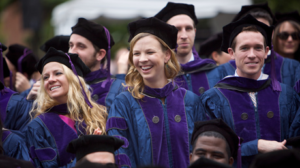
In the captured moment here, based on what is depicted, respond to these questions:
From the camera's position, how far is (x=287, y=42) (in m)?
5.60

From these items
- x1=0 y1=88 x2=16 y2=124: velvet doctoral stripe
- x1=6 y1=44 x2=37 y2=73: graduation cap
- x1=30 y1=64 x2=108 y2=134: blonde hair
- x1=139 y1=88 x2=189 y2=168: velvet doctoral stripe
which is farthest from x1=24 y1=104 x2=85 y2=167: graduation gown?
x1=6 y1=44 x2=37 y2=73: graduation cap

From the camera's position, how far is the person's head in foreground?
3420 mm

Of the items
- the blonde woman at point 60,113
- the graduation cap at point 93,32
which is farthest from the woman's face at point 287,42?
the blonde woman at point 60,113

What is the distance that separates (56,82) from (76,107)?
14.4 inches

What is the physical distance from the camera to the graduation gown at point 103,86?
509 centimetres

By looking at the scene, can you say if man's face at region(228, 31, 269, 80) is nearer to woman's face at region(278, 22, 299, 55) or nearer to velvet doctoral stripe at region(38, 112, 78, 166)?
woman's face at region(278, 22, 299, 55)

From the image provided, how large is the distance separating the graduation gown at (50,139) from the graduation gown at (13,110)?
682 millimetres

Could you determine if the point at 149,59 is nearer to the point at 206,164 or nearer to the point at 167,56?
the point at 167,56

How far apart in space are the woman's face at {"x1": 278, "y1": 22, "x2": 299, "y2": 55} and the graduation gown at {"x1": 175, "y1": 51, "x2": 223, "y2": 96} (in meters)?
1.14

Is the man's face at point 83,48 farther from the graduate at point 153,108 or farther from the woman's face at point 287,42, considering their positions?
the woman's face at point 287,42

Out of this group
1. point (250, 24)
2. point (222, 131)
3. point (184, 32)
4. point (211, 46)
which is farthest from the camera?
point (211, 46)

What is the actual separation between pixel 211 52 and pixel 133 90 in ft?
9.49

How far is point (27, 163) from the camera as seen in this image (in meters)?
3.26

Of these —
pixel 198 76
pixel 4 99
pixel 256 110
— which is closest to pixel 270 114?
pixel 256 110
